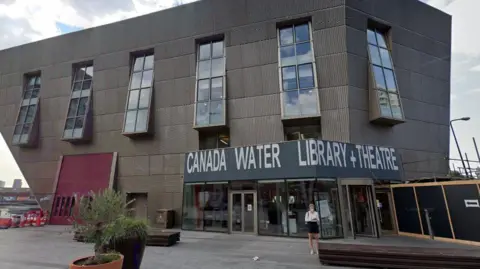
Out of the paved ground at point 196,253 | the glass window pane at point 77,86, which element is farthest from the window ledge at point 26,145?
the paved ground at point 196,253

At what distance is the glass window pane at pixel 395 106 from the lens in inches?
677

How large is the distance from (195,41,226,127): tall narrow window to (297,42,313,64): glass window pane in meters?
5.00

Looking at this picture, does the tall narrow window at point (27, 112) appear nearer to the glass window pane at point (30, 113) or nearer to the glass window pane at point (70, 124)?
the glass window pane at point (30, 113)

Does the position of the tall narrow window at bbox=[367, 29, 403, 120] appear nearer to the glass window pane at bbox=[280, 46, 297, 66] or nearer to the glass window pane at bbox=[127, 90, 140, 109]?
the glass window pane at bbox=[280, 46, 297, 66]

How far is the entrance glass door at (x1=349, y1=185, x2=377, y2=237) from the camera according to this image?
14.7 m

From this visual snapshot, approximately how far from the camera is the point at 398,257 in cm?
801

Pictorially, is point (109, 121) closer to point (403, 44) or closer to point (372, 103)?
point (372, 103)

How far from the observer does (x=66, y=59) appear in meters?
25.1

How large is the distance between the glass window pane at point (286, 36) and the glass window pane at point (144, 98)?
33.4 ft

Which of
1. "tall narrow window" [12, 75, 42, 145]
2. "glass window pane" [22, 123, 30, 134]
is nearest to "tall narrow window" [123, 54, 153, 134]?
"tall narrow window" [12, 75, 42, 145]

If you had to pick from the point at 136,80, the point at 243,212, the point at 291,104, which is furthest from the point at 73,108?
the point at 291,104

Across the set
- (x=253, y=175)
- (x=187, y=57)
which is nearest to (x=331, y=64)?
(x=253, y=175)

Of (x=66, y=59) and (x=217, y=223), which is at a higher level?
(x=66, y=59)

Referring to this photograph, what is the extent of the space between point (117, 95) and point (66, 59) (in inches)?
273
